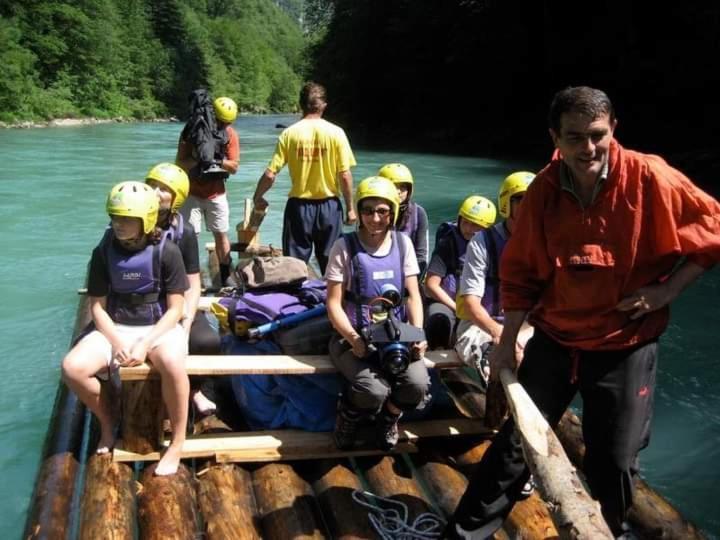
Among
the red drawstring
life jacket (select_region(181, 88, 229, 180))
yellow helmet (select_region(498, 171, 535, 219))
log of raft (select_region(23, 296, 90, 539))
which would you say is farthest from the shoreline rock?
the red drawstring

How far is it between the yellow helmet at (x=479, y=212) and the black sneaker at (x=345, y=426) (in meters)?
1.73

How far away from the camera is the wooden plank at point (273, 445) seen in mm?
3789

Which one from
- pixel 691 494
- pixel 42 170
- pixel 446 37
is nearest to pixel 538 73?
pixel 446 37

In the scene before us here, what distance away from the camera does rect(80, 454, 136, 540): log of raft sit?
3.22 m

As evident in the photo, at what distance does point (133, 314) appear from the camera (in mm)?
3822

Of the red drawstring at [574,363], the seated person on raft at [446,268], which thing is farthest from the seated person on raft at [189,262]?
the red drawstring at [574,363]

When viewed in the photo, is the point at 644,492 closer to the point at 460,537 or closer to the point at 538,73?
the point at 460,537

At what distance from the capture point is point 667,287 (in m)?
2.66

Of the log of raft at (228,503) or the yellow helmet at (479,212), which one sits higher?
the yellow helmet at (479,212)

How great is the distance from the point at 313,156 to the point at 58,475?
3.44 meters

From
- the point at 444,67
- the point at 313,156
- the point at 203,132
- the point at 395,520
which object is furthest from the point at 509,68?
the point at 395,520

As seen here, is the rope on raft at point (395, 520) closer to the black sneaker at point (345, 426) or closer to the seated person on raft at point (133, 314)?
the black sneaker at point (345, 426)

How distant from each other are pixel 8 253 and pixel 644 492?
993 cm

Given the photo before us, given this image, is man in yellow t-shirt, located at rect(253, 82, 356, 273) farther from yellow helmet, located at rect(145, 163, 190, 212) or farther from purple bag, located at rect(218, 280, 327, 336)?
purple bag, located at rect(218, 280, 327, 336)
